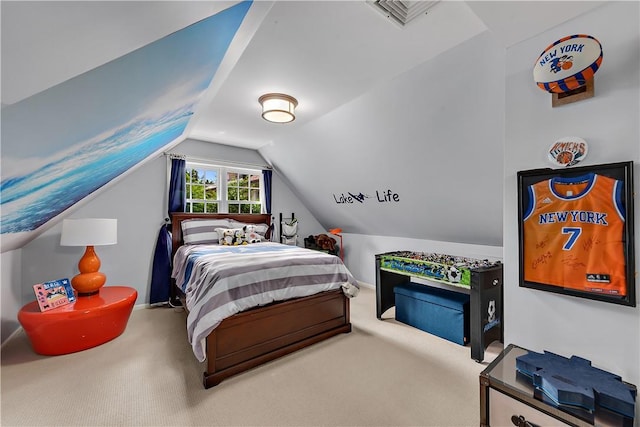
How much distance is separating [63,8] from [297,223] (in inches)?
184

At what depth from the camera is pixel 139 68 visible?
1.11 metres

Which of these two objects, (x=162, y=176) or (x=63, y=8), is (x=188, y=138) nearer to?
(x=162, y=176)

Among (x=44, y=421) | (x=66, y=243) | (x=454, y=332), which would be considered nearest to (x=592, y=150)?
(x=454, y=332)

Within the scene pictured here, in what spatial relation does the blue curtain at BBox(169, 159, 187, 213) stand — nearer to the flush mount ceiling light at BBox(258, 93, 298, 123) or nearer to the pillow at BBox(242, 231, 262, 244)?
the pillow at BBox(242, 231, 262, 244)

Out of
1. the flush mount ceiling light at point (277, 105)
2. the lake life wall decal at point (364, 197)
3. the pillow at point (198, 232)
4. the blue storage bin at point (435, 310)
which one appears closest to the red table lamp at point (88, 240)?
the pillow at point (198, 232)

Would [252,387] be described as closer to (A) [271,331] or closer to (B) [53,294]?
(A) [271,331]

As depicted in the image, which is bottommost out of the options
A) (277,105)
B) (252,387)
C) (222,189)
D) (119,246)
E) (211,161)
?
(252,387)

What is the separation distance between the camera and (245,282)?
2.23m

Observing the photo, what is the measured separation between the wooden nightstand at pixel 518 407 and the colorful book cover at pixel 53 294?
3401 millimetres

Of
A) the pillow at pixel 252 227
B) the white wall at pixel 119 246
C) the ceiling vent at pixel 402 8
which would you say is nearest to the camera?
the ceiling vent at pixel 402 8

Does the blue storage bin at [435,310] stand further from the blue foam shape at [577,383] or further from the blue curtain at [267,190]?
the blue curtain at [267,190]

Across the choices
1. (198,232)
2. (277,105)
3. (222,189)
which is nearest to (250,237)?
(198,232)

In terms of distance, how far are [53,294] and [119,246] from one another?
1.12 meters

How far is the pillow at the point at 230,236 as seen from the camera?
3742 mm
